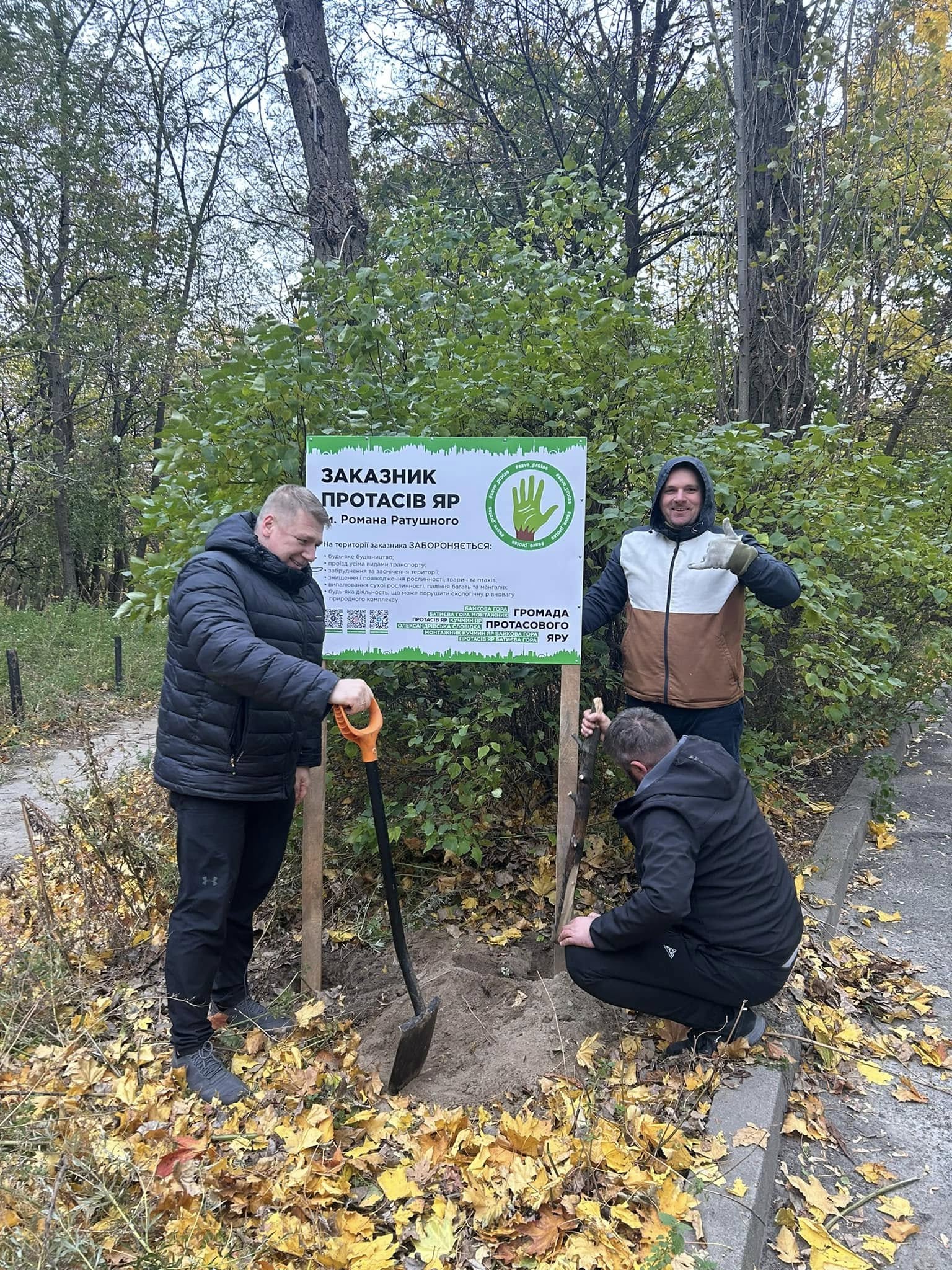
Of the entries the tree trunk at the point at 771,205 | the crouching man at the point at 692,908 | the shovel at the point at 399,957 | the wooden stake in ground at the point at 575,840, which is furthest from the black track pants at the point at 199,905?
the tree trunk at the point at 771,205

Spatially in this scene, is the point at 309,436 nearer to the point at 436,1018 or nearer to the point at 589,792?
the point at 589,792

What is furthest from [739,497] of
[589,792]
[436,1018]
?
[436,1018]

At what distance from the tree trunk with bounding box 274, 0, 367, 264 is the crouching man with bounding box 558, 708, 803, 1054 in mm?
4261

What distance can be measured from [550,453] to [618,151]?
7199 millimetres

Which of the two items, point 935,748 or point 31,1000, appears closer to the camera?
point 31,1000

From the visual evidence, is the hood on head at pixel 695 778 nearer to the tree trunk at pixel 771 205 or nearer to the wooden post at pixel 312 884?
the wooden post at pixel 312 884

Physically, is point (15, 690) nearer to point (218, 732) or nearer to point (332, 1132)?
point (218, 732)

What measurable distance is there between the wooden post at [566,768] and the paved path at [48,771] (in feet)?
8.34

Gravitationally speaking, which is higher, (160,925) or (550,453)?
(550,453)

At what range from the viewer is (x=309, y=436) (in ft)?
10.7

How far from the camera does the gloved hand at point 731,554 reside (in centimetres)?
307

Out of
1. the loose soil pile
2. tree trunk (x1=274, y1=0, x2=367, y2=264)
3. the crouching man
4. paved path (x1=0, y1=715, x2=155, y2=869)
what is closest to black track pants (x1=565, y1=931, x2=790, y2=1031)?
the crouching man

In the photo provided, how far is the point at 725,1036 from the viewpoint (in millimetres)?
2744

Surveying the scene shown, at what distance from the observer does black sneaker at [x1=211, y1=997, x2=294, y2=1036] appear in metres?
3.02
